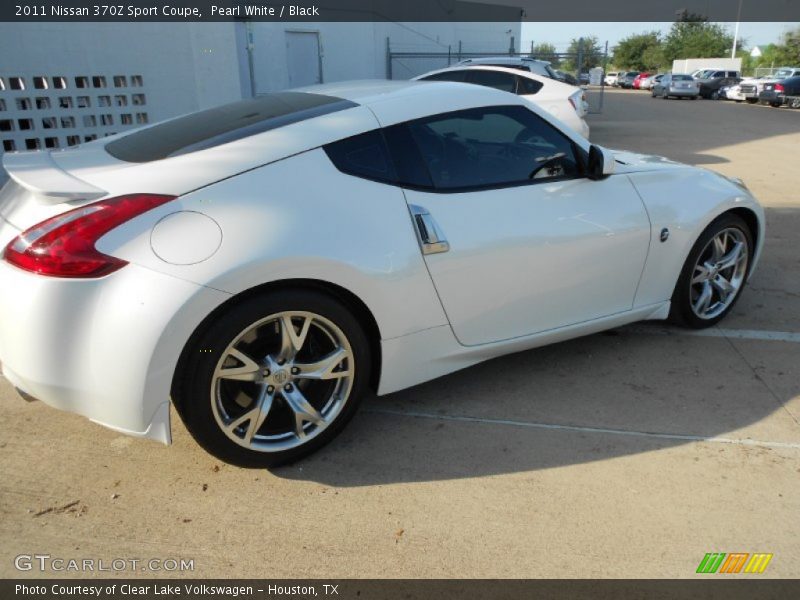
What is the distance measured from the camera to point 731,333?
14.1ft

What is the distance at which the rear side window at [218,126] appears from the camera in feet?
9.56

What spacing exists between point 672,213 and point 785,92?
2870cm

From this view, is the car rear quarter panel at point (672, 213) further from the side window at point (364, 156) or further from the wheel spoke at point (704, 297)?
the side window at point (364, 156)

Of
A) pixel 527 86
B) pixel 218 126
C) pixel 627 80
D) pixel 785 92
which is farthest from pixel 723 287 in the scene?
pixel 627 80

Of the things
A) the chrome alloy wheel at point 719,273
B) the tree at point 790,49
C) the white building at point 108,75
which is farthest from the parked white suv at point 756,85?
the chrome alloy wheel at point 719,273

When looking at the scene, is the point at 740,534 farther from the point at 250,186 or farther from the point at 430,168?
the point at 250,186

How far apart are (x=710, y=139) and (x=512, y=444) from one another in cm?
1466

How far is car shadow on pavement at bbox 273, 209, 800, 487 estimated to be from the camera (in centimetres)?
299

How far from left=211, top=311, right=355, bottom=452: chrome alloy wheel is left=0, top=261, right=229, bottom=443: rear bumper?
0.77 feet

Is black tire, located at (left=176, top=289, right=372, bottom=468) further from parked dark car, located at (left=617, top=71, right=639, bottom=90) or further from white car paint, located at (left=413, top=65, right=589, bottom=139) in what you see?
parked dark car, located at (left=617, top=71, right=639, bottom=90)

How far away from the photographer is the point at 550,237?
3305mm

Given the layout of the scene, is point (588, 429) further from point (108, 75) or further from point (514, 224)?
point (108, 75)

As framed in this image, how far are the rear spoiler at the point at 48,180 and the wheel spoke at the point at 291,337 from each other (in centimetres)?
87

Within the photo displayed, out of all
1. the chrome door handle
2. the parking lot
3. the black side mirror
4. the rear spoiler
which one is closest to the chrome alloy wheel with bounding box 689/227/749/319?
the parking lot
